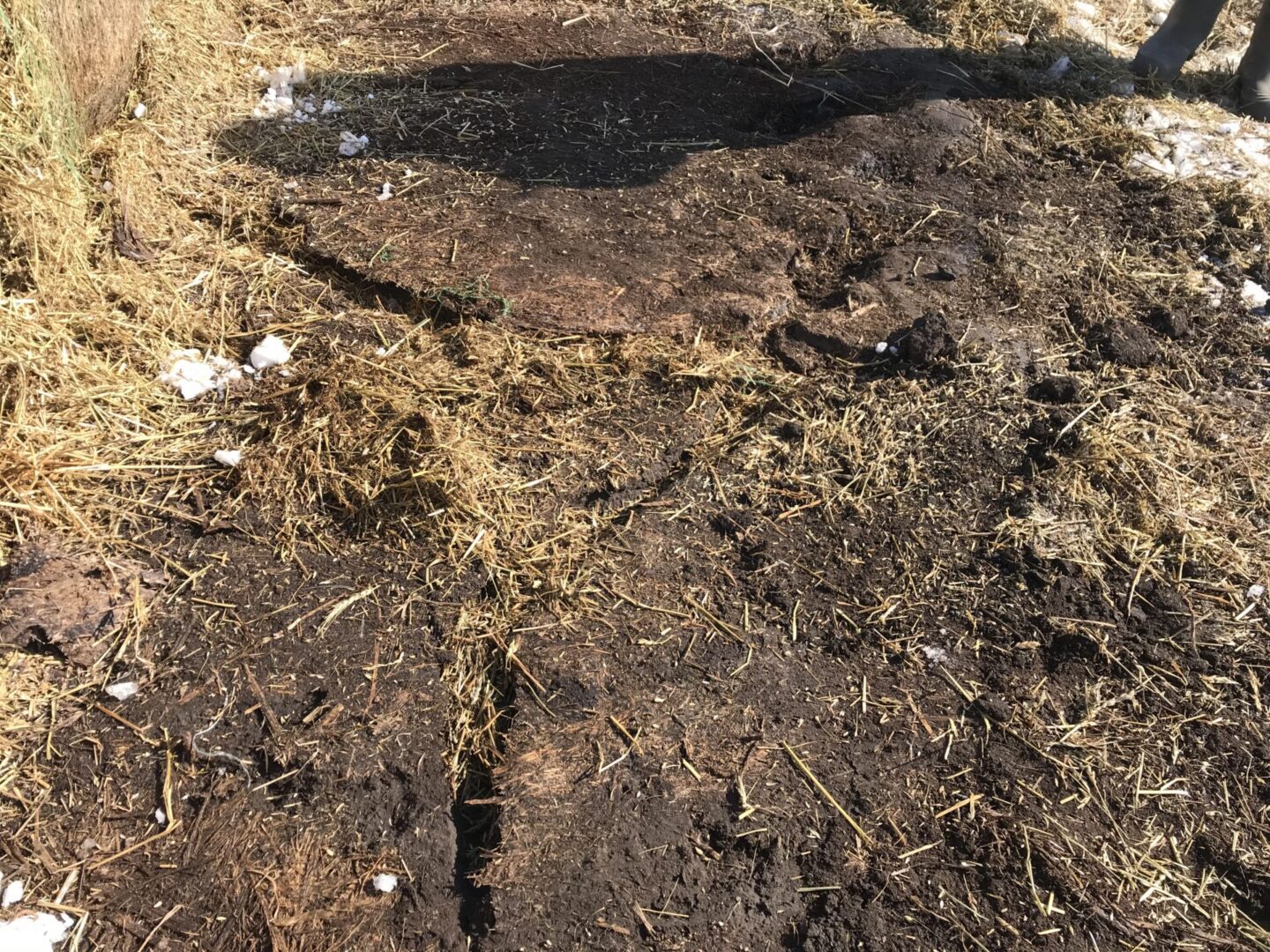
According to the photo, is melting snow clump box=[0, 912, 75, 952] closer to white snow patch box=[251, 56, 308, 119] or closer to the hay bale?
the hay bale

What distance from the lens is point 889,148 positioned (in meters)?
4.91

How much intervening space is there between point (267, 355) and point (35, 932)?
6.56 ft

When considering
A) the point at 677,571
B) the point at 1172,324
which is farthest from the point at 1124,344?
the point at 677,571

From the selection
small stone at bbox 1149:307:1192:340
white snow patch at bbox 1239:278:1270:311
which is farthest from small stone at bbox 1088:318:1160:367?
white snow patch at bbox 1239:278:1270:311

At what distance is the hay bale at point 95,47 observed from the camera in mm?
3879

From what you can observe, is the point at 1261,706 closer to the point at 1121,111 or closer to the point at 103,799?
the point at 103,799

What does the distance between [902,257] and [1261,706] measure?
2257 mm

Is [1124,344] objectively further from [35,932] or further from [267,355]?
[35,932]

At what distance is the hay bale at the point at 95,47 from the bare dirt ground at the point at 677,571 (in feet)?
1.68

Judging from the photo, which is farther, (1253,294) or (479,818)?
(1253,294)

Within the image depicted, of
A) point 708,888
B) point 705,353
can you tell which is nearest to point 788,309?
point 705,353

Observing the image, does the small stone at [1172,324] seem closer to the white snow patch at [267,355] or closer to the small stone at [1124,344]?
the small stone at [1124,344]

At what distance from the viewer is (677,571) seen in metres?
3.15

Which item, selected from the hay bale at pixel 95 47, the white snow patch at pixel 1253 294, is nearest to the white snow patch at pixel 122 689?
the hay bale at pixel 95 47
